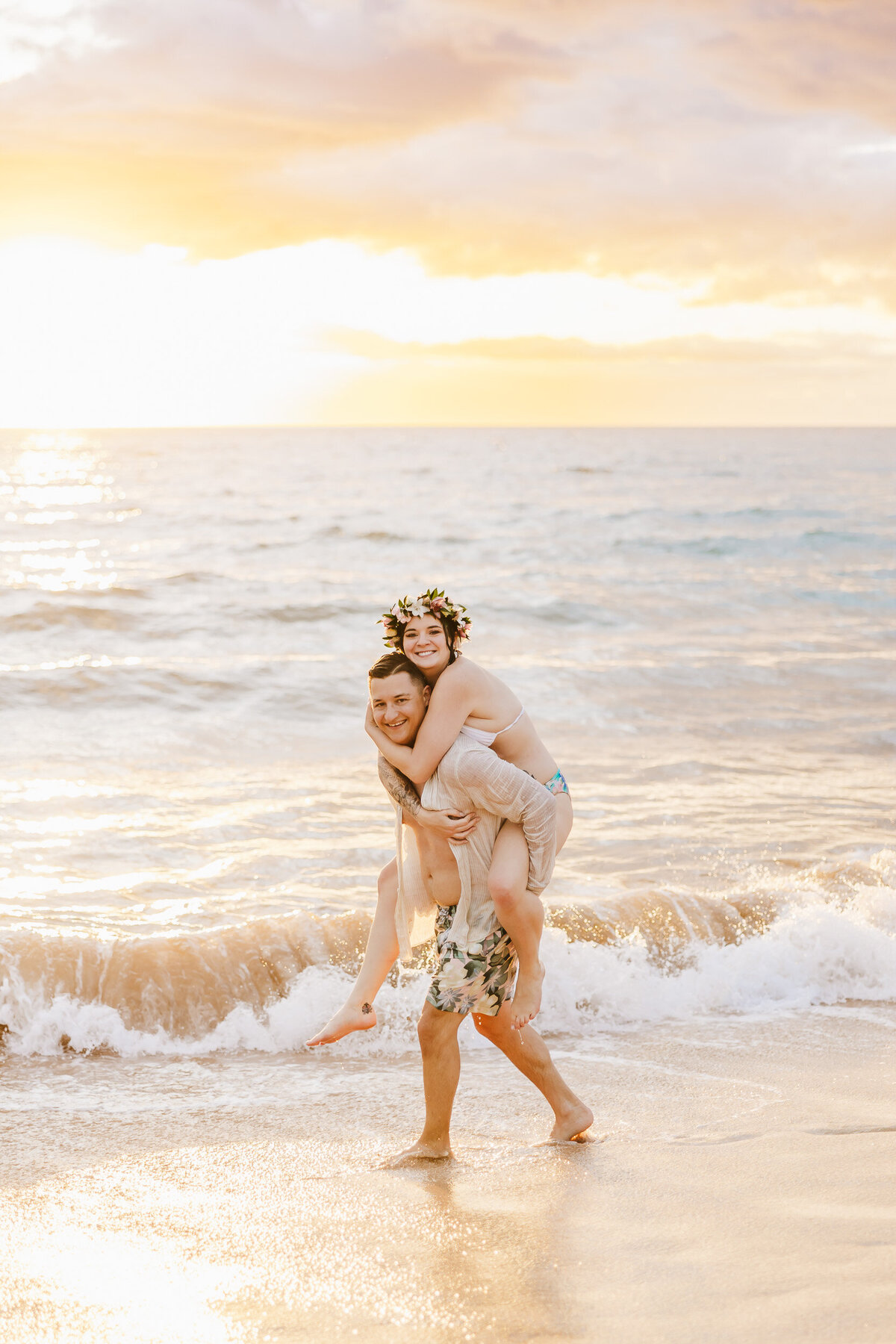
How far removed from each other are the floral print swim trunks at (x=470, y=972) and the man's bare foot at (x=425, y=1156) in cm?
49

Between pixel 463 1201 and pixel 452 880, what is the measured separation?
3.22 feet

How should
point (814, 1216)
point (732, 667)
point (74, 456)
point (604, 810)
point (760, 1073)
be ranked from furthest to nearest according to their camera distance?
1. point (74, 456)
2. point (732, 667)
3. point (604, 810)
4. point (760, 1073)
5. point (814, 1216)

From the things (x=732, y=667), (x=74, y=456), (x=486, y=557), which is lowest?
(x=732, y=667)

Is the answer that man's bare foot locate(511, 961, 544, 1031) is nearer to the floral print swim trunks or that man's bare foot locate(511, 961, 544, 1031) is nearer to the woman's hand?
the floral print swim trunks

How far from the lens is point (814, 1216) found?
137 inches

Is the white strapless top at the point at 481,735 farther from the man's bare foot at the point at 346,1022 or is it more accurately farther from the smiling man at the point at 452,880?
the man's bare foot at the point at 346,1022

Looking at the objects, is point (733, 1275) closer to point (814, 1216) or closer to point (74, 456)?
point (814, 1216)

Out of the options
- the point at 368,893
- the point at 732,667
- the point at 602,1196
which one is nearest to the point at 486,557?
the point at 732,667

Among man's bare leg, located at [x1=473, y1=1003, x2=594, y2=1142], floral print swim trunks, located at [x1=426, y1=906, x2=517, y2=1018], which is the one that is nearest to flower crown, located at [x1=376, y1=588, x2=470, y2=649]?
floral print swim trunks, located at [x1=426, y1=906, x2=517, y2=1018]

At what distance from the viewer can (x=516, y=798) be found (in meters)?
3.93

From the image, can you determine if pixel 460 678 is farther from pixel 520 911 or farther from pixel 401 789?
pixel 520 911

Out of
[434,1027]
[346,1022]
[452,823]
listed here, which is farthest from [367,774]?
[452,823]

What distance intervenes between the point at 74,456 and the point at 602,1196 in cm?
8102

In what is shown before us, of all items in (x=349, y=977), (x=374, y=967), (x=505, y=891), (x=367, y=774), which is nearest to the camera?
(x=505, y=891)
